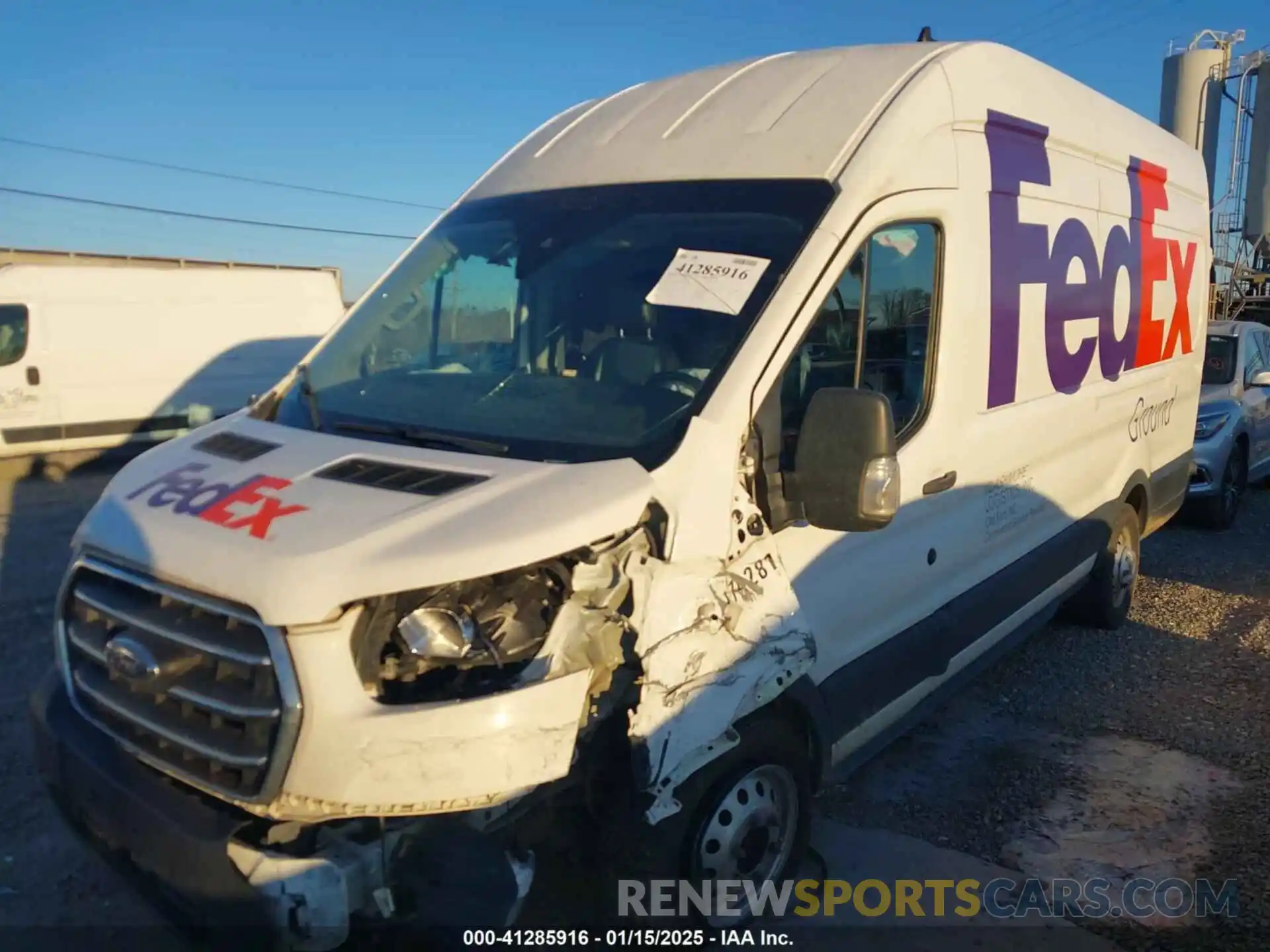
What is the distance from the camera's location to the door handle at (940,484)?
12.1 feet

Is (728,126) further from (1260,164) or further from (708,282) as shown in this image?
(1260,164)

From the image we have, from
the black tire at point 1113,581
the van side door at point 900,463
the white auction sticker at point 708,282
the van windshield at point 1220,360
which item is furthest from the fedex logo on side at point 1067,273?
the van windshield at point 1220,360

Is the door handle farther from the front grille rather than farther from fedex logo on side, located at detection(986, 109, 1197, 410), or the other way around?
the front grille

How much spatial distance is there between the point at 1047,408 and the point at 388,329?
3016mm

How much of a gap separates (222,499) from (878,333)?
2.18m

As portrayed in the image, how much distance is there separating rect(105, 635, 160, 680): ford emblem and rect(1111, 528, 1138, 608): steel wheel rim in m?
5.34

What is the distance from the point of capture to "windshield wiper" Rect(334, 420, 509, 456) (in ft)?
9.77

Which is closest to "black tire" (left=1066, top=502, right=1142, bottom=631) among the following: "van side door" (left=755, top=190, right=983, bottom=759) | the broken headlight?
"van side door" (left=755, top=190, right=983, bottom=759)

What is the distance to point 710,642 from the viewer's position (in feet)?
9.12

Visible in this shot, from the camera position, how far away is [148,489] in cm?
298

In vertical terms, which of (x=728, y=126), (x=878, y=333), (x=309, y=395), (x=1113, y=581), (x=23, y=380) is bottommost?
(x=1113, y=581)

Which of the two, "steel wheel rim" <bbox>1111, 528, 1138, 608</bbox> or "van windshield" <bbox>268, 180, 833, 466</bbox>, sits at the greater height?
"van windshield" <bbox>268, 180, 833, 466</bbox>

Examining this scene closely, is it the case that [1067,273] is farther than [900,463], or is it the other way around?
[1067,273]

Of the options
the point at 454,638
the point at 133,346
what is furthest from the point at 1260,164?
the point at 454,638
